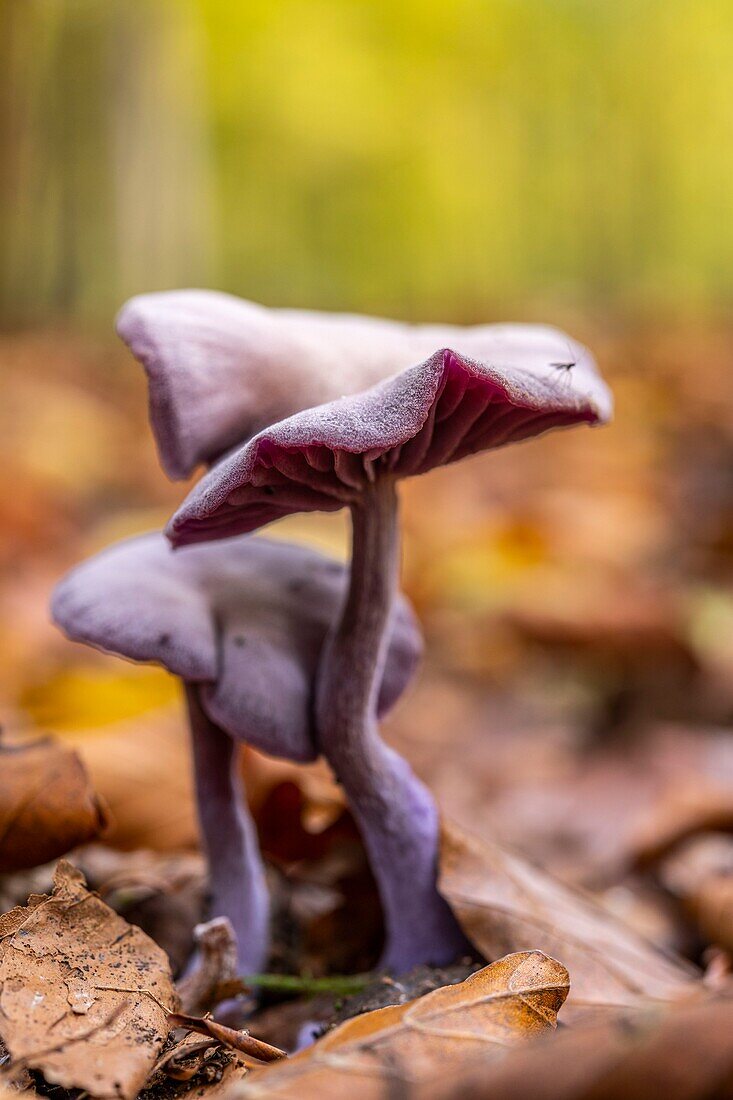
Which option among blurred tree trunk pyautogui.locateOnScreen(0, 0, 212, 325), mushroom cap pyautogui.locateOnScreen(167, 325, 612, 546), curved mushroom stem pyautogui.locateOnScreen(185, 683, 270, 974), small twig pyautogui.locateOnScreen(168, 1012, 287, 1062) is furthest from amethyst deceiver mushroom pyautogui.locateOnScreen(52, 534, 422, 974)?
blurred tree trunk pyautogui.locateOnScreen(0, 0, 212, 325)

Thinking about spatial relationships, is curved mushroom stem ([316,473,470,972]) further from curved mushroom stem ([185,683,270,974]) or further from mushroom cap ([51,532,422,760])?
curved mushroom stem ([185,683,270,974])

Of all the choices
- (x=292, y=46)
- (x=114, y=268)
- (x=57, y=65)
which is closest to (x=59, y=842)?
(x=57, y=65)

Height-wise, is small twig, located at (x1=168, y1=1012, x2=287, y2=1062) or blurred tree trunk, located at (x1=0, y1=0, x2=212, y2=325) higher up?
blurred tree trunk, located at (x1=0, y1=0, x2=212, y2=325)

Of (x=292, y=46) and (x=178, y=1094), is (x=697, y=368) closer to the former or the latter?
(x=178, y=1094)

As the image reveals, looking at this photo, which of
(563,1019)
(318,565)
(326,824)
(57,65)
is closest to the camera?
(563,1019)

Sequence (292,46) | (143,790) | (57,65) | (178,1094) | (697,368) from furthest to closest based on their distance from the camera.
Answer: (292,46) → (57,65) → (697,368) → (143,790) → (178,1094)

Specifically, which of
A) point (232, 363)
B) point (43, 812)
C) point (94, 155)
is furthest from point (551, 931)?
point (94, 155)

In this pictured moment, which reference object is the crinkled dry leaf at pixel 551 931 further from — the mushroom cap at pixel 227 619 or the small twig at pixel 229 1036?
the small twig at pixel 229 1036
